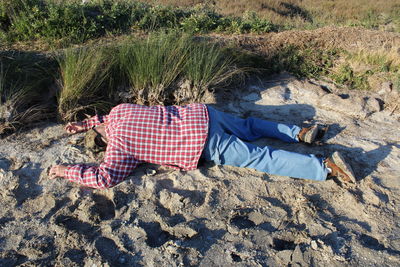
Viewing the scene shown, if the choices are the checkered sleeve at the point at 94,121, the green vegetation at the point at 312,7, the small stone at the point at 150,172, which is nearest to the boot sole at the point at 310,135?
the small stone at the point at 150,172

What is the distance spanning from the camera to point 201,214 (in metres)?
3.04

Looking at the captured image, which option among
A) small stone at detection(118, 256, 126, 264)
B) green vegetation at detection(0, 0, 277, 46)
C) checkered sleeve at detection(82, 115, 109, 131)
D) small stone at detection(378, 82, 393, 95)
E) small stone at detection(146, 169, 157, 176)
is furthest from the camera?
green vegetation at detection(0, 0, 277, 46)

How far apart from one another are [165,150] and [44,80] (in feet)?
6.74

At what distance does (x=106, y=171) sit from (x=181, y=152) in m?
0.68

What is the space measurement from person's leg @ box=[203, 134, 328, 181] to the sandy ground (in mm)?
89

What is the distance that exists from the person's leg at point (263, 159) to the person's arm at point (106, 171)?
2.41ft

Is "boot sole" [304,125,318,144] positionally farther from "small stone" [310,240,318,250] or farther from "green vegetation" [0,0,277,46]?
"green vegetation" [0,0,277,46]

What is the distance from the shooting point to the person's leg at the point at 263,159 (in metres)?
3.30

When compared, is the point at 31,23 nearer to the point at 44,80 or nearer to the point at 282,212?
the point at 44,80

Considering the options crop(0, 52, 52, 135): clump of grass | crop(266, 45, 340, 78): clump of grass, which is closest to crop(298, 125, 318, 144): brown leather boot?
crop(266, 45, 340, 78): clump of grass

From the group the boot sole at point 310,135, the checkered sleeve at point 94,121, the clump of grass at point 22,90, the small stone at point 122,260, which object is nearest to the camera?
the small stone at point 122,260

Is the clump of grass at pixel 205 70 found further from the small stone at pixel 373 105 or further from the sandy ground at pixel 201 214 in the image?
the small stone at pixel 373 105

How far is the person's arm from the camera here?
10.7 feet

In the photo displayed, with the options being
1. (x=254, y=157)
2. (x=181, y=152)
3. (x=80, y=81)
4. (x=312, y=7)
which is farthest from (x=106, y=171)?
(x=312, y=7)
